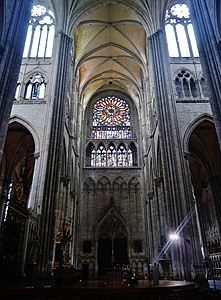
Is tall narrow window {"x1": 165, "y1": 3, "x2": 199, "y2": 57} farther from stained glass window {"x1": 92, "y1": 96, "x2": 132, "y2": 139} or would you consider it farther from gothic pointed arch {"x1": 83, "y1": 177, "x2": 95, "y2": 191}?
gothic pointed arch {"x1": 83, "y1": 177, "x2": 95, "y2": 191}

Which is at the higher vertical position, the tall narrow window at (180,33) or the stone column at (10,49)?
the tall narrow window at (180,33)

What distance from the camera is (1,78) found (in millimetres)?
9055

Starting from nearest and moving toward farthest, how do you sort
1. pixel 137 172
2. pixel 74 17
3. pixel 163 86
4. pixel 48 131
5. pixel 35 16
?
pixel 48 131 < pixel 163 86 < pixel 74 17 < pixel 35 16 < pixel 137 172

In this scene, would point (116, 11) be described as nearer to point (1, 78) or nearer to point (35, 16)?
point (35, 16)

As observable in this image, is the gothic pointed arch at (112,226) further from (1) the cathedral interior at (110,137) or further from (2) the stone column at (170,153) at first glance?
(2) the stone column at (170,153)

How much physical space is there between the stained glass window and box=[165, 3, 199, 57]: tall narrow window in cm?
1090

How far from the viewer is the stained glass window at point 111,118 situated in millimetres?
28016

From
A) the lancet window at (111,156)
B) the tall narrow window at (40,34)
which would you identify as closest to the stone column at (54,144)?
the tall narrow window at (40,34)

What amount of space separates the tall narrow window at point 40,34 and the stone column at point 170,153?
8.47 metres

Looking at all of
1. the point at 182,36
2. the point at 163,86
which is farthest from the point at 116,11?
the point at 163,86

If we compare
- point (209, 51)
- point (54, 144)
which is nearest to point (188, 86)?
point (209, 51)

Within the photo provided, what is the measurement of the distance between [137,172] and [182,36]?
13521 millimetres

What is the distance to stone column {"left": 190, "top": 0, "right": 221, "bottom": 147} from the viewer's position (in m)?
9.78

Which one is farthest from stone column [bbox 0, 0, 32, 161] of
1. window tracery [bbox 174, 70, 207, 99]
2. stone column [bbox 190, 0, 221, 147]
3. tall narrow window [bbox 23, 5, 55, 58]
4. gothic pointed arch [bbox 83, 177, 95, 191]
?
gothic pointed arch [bbox 83, 177, 95, 191]
